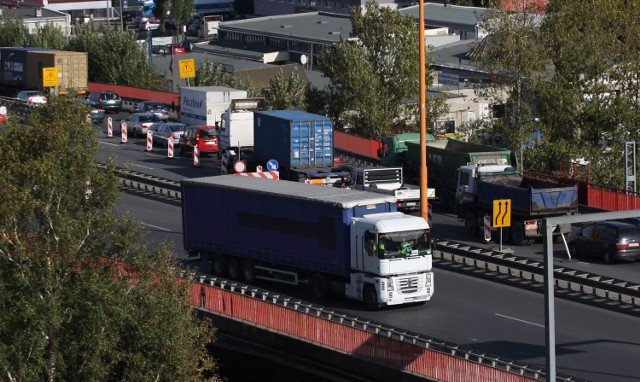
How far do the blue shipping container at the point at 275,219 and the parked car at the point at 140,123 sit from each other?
25.3 metres

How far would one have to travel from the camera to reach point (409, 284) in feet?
105

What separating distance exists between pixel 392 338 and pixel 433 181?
20795 millimetres

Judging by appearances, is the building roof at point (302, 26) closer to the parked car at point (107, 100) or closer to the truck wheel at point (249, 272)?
the parked car at point (107, 100)

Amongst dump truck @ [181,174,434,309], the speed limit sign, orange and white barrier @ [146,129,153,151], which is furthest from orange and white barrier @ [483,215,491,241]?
orange and white barrier @ [146,129,153,151]

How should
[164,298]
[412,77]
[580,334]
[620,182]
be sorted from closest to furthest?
[164,298]
[580,334]
[620,182]
[412,77]

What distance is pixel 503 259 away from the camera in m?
36.4

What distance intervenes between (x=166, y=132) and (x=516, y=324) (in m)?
32.2

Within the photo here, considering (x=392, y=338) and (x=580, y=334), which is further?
(x=580, y=334)

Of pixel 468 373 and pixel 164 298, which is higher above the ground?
pixel 164 298

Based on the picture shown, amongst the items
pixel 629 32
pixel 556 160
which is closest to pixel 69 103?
pixel 556 160

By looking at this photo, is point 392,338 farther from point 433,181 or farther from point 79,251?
Result: point 433,181

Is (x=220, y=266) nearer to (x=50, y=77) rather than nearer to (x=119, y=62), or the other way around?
(x=50, y=77)

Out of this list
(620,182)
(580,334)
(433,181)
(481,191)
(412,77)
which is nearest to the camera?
(580,334)

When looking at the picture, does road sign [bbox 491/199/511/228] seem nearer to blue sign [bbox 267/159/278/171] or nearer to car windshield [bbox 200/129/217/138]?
blue sign [bbox 267/159/278/171]
